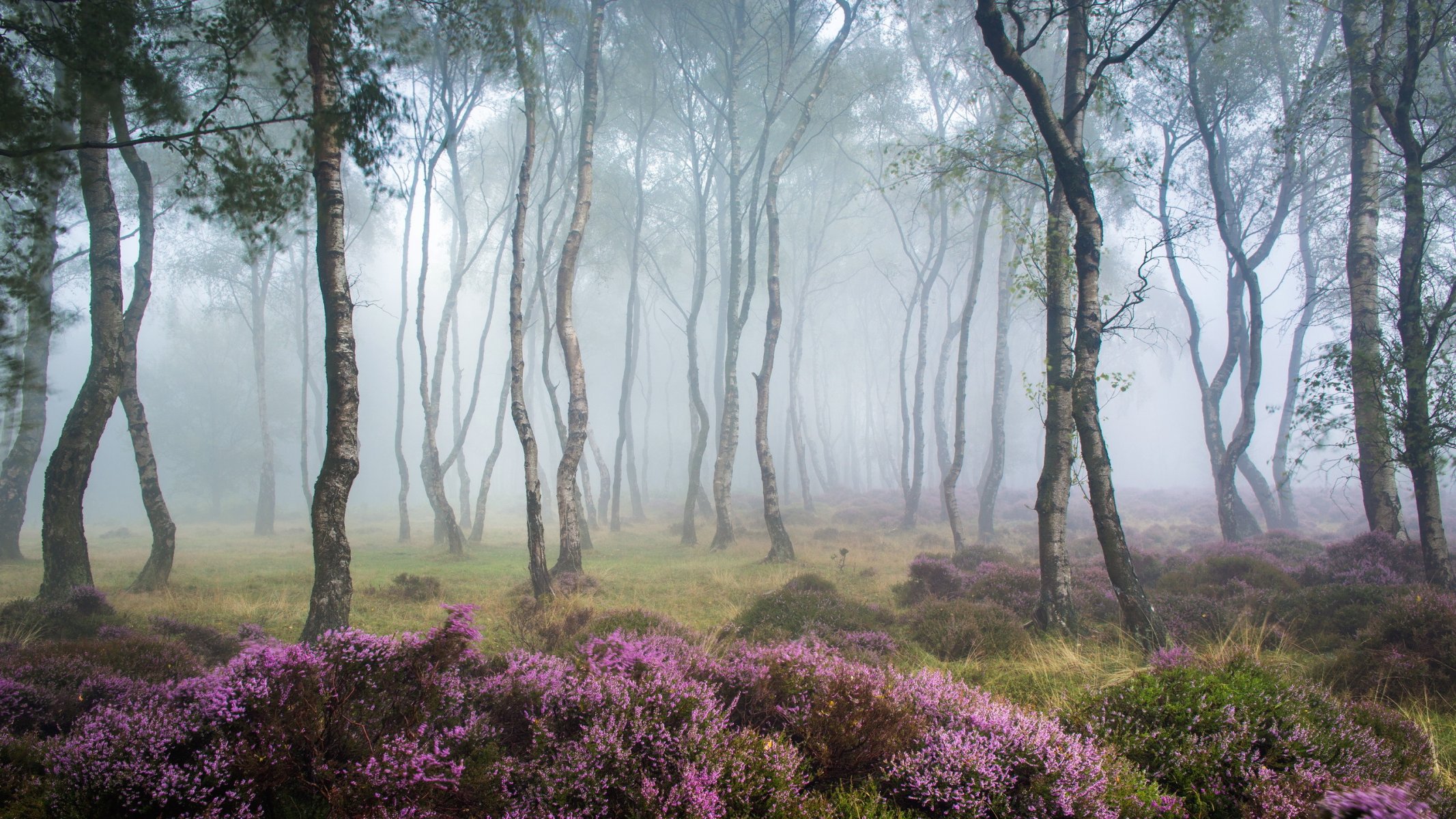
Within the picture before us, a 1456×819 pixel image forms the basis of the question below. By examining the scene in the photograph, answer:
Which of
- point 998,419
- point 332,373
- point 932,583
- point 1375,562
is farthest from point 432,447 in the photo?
point 1375,562

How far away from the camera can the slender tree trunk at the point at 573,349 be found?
11570mm

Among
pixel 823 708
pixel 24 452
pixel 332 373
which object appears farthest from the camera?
pixel 24 452

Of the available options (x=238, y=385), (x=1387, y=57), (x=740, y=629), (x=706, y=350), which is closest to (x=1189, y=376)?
(x=706, y=350)

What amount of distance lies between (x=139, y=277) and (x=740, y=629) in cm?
1240

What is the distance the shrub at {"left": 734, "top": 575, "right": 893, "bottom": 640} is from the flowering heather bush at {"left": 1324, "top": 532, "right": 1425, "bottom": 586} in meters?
6.22

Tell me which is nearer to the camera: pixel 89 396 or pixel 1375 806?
pixel 1375 806

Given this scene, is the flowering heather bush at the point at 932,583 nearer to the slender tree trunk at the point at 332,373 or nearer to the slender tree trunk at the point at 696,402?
the slender tree trunk at the point at 332,373

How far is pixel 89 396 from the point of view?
839 cm

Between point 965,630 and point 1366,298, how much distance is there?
30.9 feet

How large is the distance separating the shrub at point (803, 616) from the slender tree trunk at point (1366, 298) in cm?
762

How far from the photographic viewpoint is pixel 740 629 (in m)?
7.42

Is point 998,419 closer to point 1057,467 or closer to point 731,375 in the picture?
point 731,375

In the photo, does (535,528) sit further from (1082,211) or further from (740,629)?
(1082,211)

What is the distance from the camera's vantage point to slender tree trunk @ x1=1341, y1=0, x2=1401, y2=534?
9125 mm
